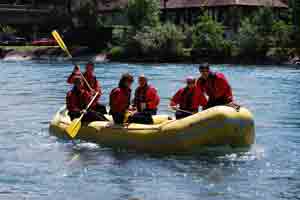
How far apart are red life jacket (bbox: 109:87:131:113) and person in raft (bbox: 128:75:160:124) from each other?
30cm

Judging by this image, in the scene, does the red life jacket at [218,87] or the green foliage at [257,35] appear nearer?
the red life jacket at [218,87]

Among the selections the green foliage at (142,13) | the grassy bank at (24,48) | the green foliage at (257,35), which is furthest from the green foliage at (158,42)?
the grassy bank at (24,48)

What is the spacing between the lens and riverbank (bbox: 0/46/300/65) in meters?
52.2

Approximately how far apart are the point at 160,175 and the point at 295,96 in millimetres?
15330

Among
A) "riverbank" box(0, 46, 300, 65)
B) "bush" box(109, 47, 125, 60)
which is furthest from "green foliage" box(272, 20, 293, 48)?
"bush" box(109, 47, 125, 60)

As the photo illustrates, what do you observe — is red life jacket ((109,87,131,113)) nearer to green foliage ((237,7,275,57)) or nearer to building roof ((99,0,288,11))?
green foliage ((237,7,275,57))

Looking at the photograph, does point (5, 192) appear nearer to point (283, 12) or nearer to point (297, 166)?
point (297, 166)

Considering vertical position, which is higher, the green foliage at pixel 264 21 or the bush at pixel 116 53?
the green foliage at pixel 264 21

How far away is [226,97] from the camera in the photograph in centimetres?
1388

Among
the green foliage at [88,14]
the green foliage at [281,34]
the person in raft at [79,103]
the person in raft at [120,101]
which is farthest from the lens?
the green foliage at [88,14]

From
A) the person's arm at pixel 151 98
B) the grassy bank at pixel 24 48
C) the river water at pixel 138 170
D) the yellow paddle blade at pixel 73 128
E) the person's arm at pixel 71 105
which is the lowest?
the grassy bank at pixel 24 48

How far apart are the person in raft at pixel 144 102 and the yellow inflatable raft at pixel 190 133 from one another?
35 cm

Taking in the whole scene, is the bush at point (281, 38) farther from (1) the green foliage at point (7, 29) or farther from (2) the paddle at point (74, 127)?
(2) the paddle at point (74, 127)

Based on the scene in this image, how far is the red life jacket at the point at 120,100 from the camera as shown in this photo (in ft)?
47.1
